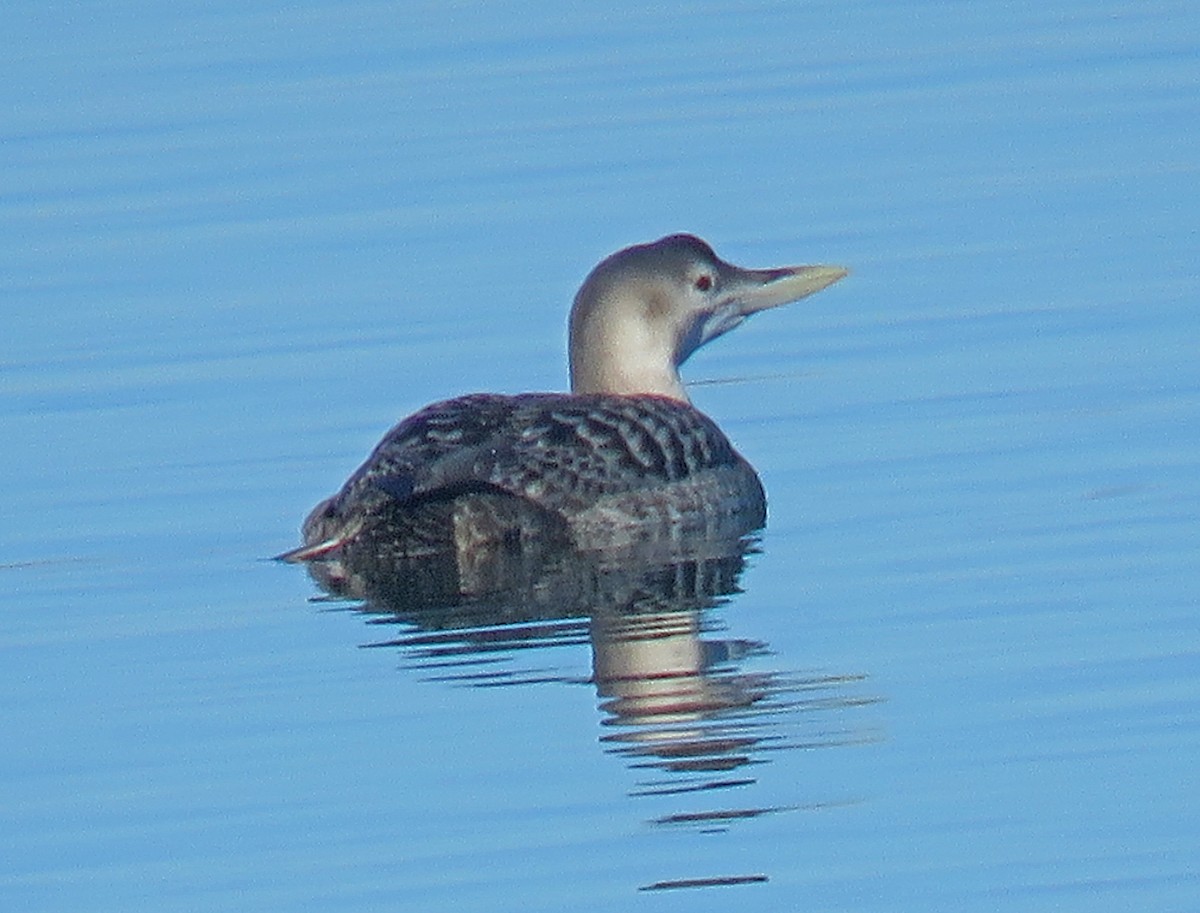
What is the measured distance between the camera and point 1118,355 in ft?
38.0

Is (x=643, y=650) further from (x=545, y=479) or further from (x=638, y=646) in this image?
(x=545, y=479)

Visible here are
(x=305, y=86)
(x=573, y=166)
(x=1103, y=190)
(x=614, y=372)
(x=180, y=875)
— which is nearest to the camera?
(x=180, y=875)

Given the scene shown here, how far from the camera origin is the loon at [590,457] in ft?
31.9

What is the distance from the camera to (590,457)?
33.3 ft

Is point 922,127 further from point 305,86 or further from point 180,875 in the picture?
point 180,875

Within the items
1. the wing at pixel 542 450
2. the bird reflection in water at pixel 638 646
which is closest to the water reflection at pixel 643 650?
the bird reflection in water at pixel 638 646

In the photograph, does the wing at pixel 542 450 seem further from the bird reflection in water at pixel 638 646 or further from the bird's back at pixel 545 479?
the bird reflection in water at pixel 638 646

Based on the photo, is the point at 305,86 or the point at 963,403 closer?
the point at 963,403

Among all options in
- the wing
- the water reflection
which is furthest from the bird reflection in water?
the wing

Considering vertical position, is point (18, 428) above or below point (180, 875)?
above

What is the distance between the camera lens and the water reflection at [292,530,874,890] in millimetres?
7578

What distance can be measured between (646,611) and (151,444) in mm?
2588

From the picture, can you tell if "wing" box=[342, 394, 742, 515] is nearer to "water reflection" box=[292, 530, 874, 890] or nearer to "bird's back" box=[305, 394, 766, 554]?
"bird's back" box=[305, 394, 766, 554]

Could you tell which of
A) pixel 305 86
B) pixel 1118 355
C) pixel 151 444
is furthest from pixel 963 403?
pixel 305 86
